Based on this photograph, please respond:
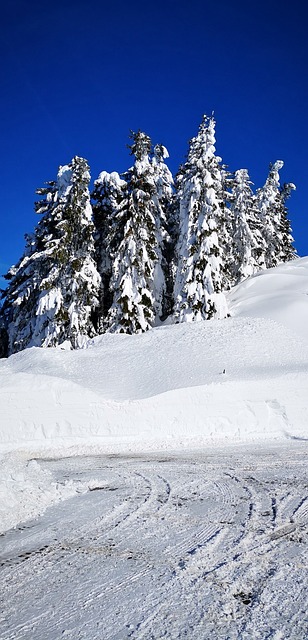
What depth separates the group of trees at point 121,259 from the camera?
2164cm

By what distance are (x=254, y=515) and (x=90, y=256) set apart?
68.2 feet

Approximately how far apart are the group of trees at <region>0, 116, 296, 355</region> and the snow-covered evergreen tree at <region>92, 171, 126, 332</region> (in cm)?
8

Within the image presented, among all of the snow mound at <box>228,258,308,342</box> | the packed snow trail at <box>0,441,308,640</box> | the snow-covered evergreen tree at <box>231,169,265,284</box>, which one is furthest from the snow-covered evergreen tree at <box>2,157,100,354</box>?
the packed snow trail at <box>0,441,308,640</box>

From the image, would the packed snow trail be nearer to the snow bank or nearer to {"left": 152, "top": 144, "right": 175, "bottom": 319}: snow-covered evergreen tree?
the snow bank

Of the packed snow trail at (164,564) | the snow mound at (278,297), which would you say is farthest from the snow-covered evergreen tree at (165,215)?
the packed snow trail at (164,564)

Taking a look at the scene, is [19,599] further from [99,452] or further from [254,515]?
[99,452]

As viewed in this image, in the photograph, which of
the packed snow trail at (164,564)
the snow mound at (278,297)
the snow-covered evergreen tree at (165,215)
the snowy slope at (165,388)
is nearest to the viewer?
the packed snow trail at (164,564)

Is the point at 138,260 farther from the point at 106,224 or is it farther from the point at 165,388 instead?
the point at 165,388

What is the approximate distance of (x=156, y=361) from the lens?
1448 cm

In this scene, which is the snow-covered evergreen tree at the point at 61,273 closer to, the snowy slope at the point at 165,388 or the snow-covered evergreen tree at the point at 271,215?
the snowy slope at the point at 165,388

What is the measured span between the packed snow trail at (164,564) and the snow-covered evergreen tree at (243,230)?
28.9 m

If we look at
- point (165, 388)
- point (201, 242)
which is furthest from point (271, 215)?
point (165, 388)

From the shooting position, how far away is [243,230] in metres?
32.8

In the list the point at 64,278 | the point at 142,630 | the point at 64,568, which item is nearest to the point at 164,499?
the point at 64,568
